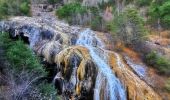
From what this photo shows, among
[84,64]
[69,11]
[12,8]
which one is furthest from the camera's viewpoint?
[69,11]

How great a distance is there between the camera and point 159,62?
28.6 meters

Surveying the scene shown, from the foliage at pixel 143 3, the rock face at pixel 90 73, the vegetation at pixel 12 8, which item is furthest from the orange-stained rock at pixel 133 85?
the foliage at pixel 143 3

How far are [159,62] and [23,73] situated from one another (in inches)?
437

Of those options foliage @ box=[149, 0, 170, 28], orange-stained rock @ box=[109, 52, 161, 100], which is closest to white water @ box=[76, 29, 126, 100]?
orange-stained rock @ box=[109, 52, 161, 100]

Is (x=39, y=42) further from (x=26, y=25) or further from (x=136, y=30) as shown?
(x=136, y=30)

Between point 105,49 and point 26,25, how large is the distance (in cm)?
1185

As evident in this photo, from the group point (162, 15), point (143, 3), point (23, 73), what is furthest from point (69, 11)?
point (23, 73)

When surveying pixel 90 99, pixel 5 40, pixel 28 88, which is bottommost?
pixel 90 99

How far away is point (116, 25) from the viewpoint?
1324 inches

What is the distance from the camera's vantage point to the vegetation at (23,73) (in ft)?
71.6

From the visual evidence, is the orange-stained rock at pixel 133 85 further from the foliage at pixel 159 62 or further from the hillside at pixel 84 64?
the foliage at pixel 159 62

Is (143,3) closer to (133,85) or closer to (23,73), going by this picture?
(133,85)

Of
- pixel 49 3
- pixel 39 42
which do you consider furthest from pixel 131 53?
pixel 49 3

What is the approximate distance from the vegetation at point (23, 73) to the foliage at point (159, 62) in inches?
352
